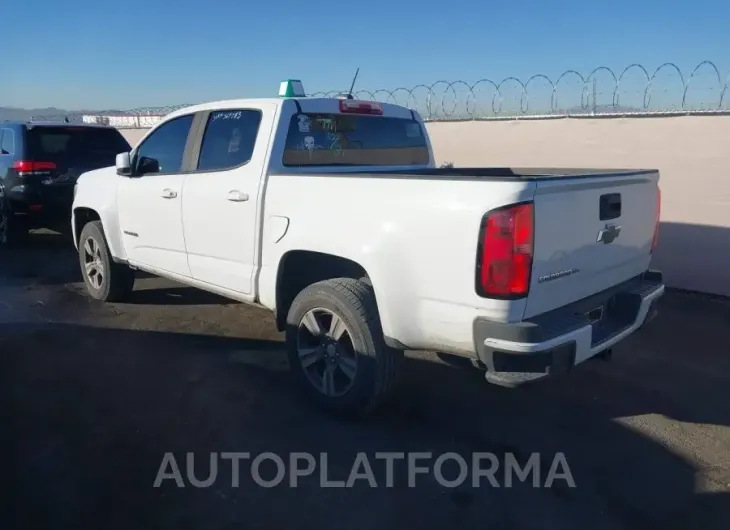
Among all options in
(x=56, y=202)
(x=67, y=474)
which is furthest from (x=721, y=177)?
(x=56, y=202)

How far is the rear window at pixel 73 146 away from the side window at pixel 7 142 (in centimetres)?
36

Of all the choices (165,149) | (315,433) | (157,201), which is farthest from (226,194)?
(315,433)

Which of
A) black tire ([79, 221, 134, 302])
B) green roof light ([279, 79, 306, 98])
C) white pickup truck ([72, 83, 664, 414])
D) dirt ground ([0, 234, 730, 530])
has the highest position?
green roof light ([279, 79, 306, 98])

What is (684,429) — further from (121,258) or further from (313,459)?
(121,258)

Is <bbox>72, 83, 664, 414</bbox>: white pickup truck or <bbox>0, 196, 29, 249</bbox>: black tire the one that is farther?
<bbox>0, 196, 29, 249</bbox>: black tire

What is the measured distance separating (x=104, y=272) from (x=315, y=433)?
11.2ft

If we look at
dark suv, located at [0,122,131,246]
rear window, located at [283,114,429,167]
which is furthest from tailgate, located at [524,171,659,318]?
dark suv, located at [0,122,131,246]

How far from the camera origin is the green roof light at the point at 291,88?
4897 millimetres

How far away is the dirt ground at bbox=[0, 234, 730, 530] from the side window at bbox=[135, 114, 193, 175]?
1.41m

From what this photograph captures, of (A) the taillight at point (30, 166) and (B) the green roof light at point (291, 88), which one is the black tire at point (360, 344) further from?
(A) the taillight at point (30, 166)

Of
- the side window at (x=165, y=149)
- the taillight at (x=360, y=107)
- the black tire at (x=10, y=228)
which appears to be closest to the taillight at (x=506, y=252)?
the taillight at (x=360, y=107)

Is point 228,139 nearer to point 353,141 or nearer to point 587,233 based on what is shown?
point 353,141

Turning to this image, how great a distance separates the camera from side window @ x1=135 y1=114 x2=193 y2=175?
5.05m

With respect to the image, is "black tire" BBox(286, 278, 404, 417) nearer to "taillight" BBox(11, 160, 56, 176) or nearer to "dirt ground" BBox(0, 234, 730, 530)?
"dirt ground" BBox(0, 234, 730, 530)
